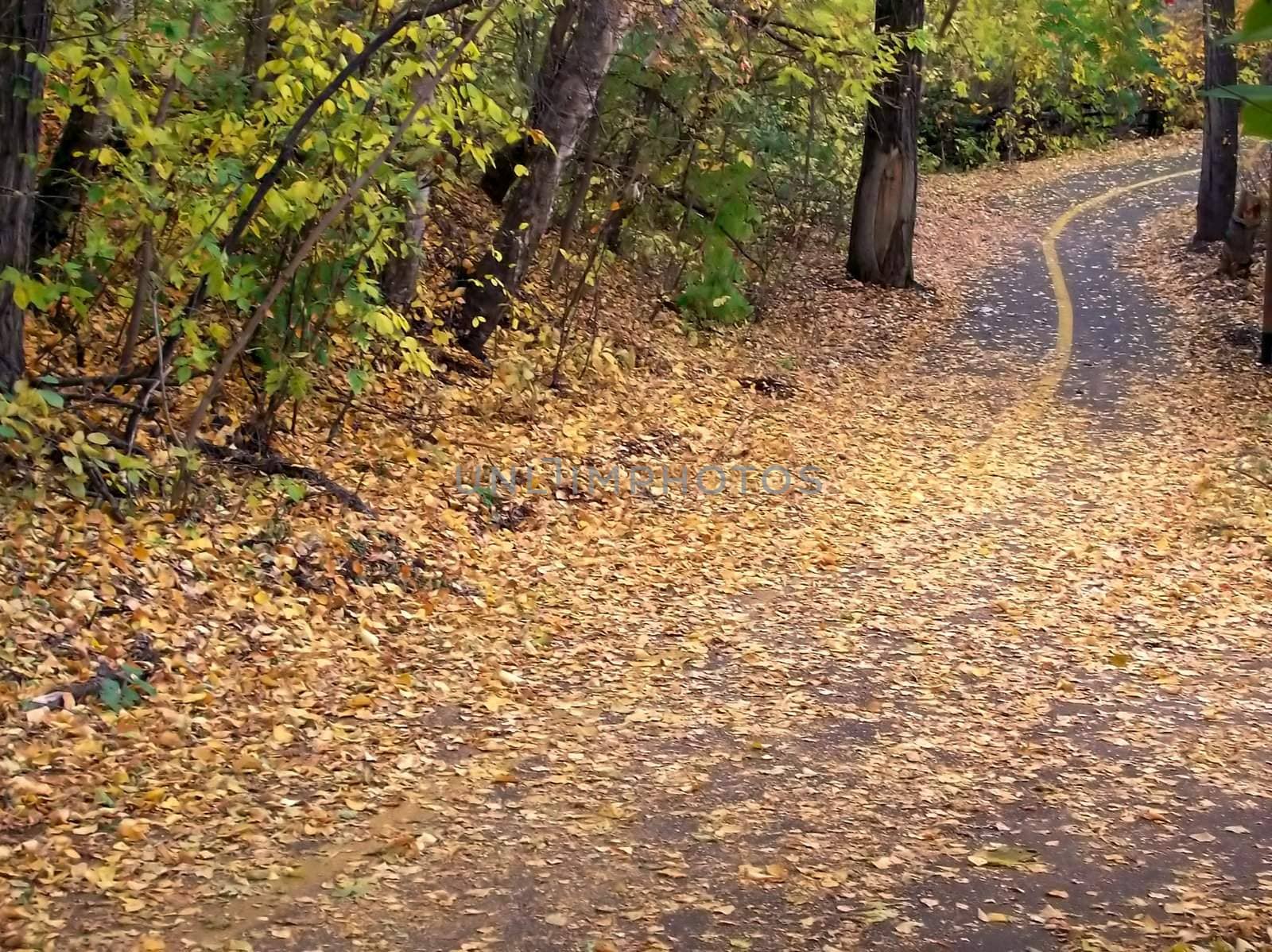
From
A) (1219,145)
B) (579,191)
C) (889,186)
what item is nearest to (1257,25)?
(579,191)

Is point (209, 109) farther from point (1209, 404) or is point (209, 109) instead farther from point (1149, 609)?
point (1209, 404)

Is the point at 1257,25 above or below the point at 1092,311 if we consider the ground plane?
above

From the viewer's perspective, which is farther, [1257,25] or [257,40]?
[257,40]

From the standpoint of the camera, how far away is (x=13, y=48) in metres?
6.36

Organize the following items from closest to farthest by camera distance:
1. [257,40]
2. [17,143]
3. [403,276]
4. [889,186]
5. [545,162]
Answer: [17,143] → [257,40] → [403,276] → [545,162] → [889,186]

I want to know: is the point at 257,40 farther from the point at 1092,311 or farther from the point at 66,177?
the point at 1092,311

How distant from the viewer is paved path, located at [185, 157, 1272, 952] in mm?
4566

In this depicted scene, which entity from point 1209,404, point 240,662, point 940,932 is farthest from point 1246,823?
→ point 1209,404

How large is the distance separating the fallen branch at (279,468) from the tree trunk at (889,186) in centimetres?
1260

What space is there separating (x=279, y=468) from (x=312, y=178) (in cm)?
214

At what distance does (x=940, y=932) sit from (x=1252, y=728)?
284 centimetres

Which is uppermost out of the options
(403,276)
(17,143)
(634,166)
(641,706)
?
(634,166)

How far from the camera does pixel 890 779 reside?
229 inches

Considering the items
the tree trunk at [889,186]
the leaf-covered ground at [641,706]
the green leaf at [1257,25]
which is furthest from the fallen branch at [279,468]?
the tree trunk at [889,186]
